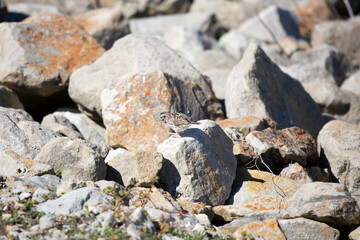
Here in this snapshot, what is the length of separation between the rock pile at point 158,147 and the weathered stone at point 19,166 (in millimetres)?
17

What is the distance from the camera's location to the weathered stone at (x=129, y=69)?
28.5 ft

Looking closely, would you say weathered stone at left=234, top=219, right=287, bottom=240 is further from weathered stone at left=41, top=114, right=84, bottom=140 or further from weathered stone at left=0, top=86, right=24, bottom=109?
weathered stone at left=0, top=86, right=24, bottom=109

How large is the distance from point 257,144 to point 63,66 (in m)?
4.36

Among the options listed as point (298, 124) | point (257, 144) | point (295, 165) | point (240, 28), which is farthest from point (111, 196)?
point (240, 28)

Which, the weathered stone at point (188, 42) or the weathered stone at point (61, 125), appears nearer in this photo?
the weathered stone at point (61, 125)

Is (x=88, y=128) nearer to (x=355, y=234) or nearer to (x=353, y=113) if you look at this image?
→ (x=355, y=234)

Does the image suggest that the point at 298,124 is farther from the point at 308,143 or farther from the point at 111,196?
the point at 111,196

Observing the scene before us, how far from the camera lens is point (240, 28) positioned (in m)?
18.1

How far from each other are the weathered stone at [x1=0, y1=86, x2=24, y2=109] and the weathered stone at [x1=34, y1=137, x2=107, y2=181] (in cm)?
245

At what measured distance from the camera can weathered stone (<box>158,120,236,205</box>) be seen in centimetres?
650

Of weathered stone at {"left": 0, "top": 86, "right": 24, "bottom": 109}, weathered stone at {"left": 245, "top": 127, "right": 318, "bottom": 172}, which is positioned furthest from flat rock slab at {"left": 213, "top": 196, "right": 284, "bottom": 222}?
weathered stone at {"left": 0, "top": 86, "right": 24, "bottom": 109}

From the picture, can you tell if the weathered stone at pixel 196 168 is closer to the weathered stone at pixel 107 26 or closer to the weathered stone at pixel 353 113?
the weathered stone at pixel 353 113

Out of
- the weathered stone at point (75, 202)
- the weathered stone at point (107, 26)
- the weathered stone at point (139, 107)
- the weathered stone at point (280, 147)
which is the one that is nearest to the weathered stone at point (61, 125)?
the weathered stone at point (139, 107)

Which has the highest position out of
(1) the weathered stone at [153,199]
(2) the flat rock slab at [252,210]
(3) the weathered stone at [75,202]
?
(3) the weathered stone at [75,202]
